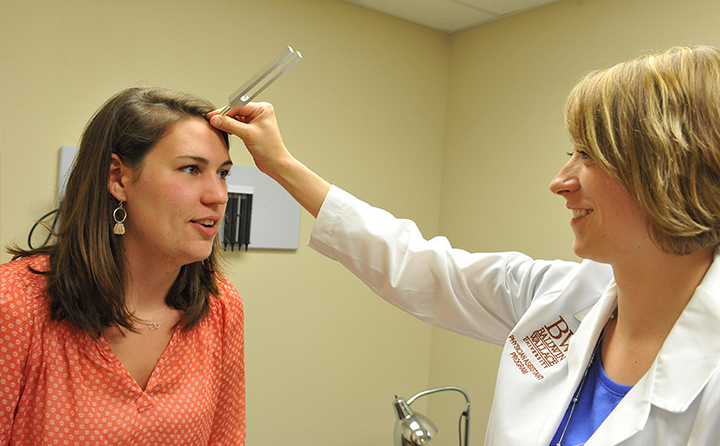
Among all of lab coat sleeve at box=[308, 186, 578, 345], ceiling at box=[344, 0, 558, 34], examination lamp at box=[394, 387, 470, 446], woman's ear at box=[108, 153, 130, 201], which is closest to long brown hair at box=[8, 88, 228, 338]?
woman's ear at box=[108, 153, 130, 201]

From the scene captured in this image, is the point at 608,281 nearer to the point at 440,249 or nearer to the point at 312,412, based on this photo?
the point at 440,249

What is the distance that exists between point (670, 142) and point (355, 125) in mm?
1995

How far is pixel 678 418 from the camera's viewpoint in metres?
0.88

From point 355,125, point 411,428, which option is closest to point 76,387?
point 411,428

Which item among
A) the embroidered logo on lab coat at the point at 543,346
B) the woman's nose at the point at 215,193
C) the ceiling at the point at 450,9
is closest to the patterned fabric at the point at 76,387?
the woman's nose at the point at 215,193

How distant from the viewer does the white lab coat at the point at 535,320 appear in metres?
0.88

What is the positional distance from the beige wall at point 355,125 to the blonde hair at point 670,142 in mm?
1435

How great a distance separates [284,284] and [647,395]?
1.87m

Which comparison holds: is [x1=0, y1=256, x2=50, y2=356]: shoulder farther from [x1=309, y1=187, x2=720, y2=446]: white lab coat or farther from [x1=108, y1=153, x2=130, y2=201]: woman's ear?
[x1=309, y1=187, x2=720, y2=446]: white lab coat

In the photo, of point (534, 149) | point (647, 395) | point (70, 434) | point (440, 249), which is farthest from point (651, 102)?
point (534, 149)

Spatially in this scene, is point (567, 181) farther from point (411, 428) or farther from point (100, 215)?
point (411, 428)

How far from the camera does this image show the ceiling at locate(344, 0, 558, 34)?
262 cm

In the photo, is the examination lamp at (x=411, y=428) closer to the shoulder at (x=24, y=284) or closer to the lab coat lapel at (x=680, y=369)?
the lab coat lapel at (x=680, y=369)

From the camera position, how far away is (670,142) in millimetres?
861
